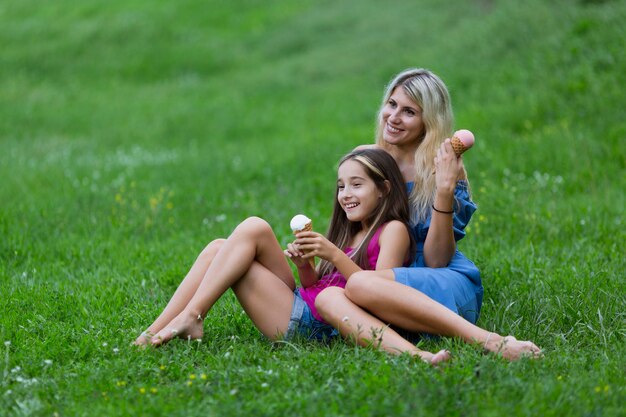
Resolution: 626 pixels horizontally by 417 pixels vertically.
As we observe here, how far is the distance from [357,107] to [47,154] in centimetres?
427

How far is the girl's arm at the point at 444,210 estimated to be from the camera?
4.47 meters

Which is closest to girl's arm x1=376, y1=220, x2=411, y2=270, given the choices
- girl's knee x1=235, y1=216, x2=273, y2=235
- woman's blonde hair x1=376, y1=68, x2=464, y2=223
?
woman's blonde hair x1=376, y1=68, x2=464, y2=223

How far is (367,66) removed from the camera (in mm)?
15797

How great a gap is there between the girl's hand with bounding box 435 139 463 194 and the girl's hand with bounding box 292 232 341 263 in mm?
608

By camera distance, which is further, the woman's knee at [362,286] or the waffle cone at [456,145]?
the waffle cone at [456,145]

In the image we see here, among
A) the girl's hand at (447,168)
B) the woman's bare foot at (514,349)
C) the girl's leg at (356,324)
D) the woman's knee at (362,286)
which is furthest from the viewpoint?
the girl's hand at (447,168)

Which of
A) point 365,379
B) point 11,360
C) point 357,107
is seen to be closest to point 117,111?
point 357,107

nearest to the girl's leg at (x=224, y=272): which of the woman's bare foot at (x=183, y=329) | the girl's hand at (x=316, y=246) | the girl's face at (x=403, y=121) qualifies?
the woman's bare foot at (x=183, y=329)

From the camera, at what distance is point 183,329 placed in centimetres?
451

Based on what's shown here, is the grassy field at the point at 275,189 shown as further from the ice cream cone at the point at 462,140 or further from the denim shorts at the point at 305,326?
the ice cream cone at the point at 462,140

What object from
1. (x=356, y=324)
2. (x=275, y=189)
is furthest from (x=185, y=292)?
(x=275, y=189)

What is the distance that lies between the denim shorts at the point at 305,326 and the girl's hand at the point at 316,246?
11.2 inches

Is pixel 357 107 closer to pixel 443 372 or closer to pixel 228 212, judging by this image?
pixel 228 212

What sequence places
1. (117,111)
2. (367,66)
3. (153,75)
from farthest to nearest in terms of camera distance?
(153,75) < (367,66) < (117,111)
